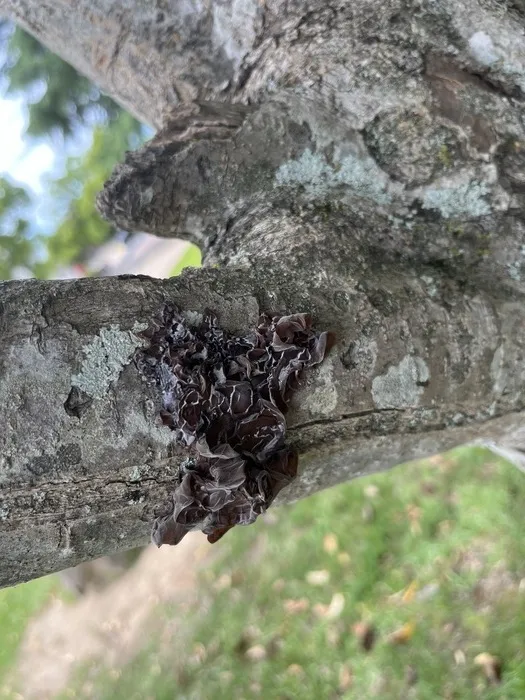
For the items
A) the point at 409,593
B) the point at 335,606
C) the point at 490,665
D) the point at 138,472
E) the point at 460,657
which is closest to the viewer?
the point at 138,472

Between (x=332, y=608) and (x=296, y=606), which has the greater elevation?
(x=332, y=608)

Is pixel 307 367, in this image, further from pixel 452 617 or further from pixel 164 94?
pixel 452 617

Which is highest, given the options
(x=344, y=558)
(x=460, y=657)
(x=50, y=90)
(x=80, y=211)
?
(x=50, y=90)

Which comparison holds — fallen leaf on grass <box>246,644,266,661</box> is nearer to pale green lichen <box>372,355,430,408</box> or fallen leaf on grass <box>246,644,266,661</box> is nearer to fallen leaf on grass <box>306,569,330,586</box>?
fallen leaf on grass <box>306,569,330,586</box>

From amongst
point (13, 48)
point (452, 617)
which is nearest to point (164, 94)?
point (452, 617)

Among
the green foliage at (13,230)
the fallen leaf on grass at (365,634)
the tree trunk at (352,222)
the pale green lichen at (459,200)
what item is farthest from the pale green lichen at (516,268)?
the green foliage at (13,230)

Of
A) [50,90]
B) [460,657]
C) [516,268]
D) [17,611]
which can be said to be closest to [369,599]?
[460,657]

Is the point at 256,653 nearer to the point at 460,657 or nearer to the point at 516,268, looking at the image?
the point at 460,657

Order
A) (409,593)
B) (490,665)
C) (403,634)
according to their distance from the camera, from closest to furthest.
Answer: (490,665) < (403,634) < (409,593)
